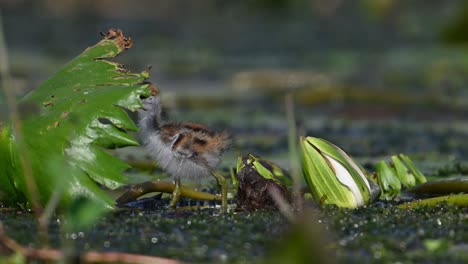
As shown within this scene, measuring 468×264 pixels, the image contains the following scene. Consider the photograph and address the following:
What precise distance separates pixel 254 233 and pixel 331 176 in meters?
0.65

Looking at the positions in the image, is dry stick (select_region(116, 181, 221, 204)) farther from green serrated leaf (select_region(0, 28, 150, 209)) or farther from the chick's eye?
green serrated leaf (select_region(0, 28, 150, 209))

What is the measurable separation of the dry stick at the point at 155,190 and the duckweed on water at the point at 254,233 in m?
0.32

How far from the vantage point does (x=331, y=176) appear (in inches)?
142

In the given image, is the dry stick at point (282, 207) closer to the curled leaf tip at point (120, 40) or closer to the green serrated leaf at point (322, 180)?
the green serrated leaf at point (322, 180)

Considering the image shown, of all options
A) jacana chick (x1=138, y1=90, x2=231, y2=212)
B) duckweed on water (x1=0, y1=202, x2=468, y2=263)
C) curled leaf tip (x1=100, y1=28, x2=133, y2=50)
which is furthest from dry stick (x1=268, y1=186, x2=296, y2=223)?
curled leaf tip (x1=100, y1=28, x2=133, y2=50)

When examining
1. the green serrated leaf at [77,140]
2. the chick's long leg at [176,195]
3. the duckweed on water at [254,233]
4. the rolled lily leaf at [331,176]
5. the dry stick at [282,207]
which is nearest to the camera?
the dry stick at [282,207]

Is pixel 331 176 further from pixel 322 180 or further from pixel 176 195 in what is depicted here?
pixel 176 195

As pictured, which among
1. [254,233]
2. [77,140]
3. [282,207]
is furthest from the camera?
[77,140]

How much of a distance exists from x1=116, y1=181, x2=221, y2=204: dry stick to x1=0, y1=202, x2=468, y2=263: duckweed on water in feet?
1.05

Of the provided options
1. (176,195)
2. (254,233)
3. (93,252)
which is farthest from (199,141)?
(93,252)

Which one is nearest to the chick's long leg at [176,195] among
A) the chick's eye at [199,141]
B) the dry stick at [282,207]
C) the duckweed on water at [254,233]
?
the chick's eye at [199,141]

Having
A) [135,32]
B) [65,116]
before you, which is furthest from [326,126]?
[135,32]

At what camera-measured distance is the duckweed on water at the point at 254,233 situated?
2.78 meters

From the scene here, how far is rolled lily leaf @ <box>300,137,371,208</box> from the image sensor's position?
3.61 m
